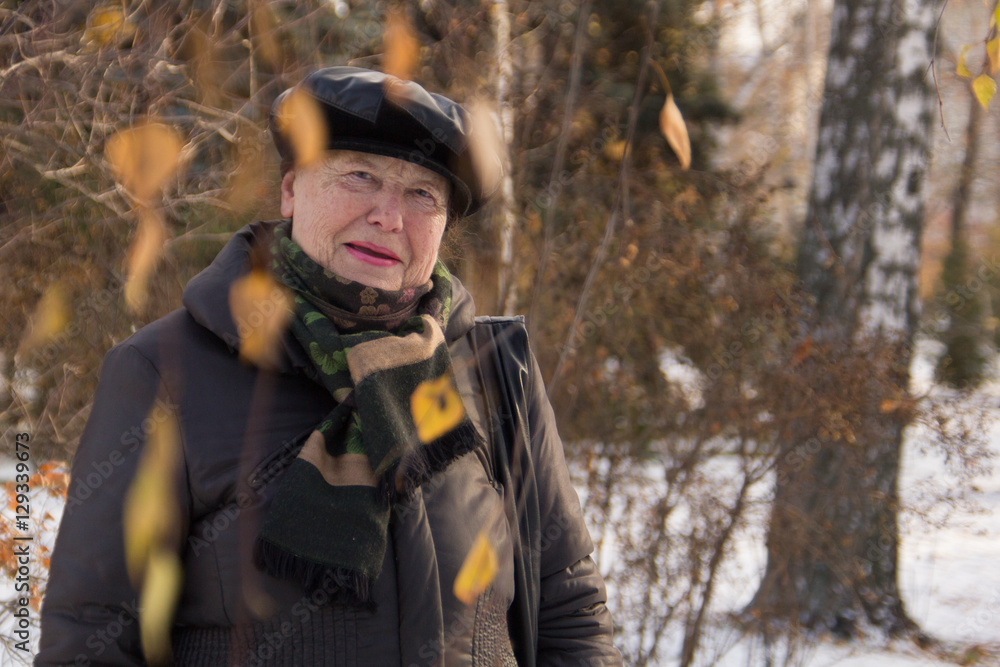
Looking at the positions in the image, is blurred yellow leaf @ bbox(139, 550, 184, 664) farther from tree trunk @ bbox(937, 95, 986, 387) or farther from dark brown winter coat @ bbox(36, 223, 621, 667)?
tree trunk @ bbox(937, 95, 986, 387)

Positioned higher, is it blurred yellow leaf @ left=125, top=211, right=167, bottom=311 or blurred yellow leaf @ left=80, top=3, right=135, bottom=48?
blurred yellow leaf @ left=80, top=3, right=135, bottom=48

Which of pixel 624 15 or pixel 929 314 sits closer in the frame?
pixel 624 15

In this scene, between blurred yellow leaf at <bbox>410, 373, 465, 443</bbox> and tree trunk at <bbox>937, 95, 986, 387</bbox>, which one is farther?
tree trunk at <bbox>937, 95, 986, 387</bbox>

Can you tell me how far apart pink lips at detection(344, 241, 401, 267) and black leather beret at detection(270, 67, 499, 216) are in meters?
0.20

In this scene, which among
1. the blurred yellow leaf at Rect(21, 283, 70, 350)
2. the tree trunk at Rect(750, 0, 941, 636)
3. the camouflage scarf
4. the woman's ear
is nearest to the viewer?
the camouflage scarf

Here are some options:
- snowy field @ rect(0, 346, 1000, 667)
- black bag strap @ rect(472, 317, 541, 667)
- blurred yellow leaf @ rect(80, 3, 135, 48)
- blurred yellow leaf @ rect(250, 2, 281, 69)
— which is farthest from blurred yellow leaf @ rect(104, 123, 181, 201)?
black bag strap @ rect(472, 317, 541, 667)

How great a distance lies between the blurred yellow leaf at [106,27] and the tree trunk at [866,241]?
3.71m

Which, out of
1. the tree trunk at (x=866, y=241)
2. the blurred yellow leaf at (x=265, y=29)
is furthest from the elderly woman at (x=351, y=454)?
the tree trunk at (x=866, y=241)

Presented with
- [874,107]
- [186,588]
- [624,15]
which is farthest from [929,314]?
[186,588]

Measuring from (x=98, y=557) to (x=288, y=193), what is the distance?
2.90ft

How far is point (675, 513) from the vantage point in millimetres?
4434

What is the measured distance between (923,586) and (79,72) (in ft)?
20.1

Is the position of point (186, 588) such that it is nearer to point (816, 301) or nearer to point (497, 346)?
point (497, 346)

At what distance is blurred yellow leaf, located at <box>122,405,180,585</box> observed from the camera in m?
1.42
